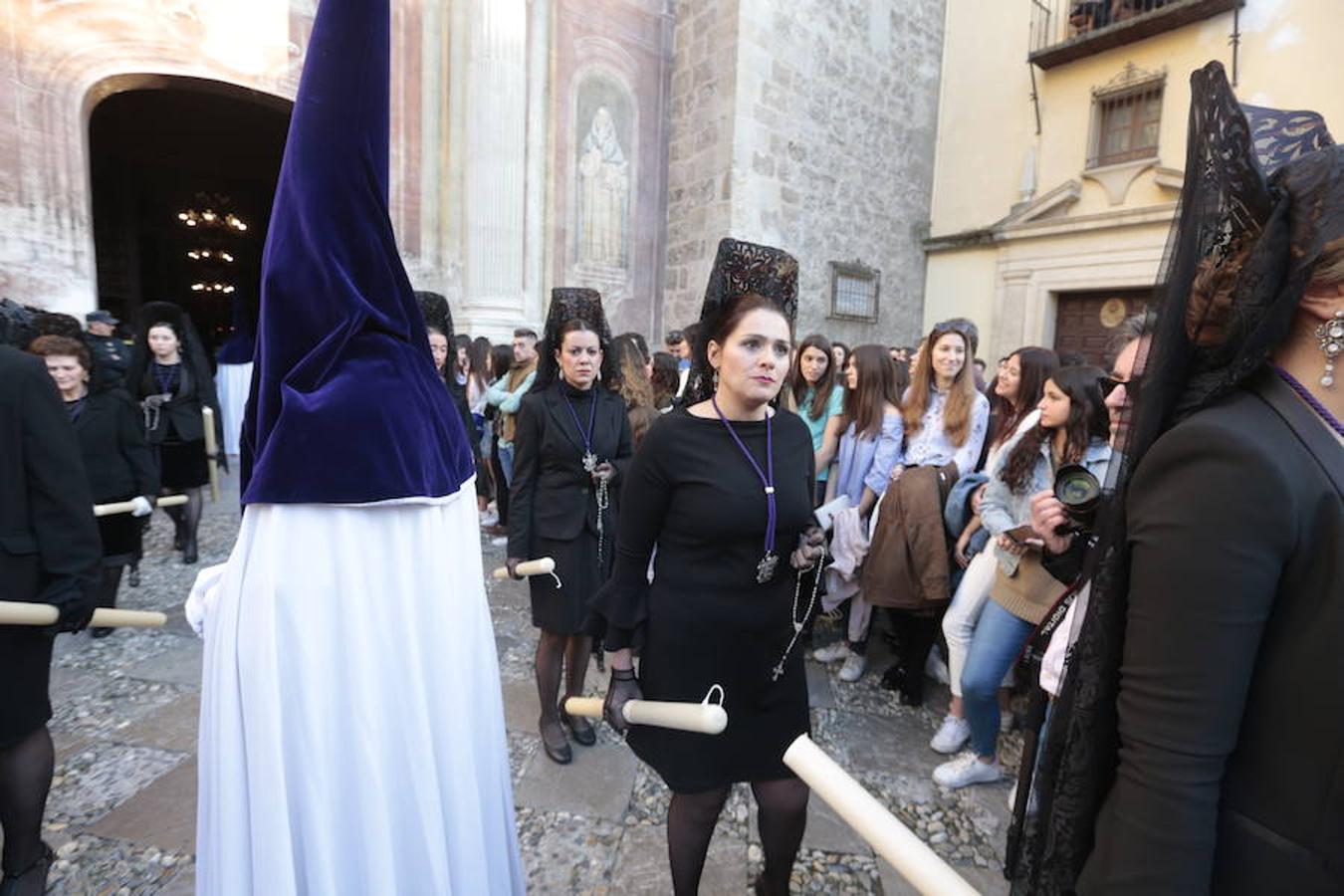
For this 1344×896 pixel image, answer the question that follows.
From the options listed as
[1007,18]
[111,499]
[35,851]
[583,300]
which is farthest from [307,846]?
[1007,18]

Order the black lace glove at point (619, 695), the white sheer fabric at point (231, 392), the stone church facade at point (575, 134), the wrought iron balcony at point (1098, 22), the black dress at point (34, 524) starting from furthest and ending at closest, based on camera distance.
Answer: the wrought iron balcony at point (1098, 22) → the white sheer fabric at point (231, 392) → the stone church facade at point (575, 134) → the black dress at point (34, 524) → the black lace glove at point (619, 695)

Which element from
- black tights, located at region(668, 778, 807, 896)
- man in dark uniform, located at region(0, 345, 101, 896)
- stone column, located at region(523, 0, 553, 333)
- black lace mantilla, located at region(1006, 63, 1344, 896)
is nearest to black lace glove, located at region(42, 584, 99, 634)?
man in dark uniform, located at region(0, 345, 101, 896)

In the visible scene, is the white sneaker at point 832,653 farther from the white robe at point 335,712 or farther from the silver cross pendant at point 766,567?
the white robe at point 335,712

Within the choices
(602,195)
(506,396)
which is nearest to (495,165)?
(602,195)

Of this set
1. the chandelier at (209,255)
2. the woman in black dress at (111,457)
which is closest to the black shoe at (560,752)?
the woman in black dress at (111,457)

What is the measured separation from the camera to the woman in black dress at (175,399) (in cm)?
546

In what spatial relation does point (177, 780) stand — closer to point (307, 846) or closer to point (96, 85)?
point (307, 846)

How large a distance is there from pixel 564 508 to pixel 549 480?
159mm

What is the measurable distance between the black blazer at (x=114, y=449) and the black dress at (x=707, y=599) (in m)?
3.90

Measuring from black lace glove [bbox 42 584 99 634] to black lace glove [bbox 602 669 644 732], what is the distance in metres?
1.71

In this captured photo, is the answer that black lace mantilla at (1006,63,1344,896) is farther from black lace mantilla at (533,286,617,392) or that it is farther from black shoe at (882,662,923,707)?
black shoe at (882,662,923,707)

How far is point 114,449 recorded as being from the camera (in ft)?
14.0

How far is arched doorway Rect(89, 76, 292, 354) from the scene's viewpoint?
1191 centimetres

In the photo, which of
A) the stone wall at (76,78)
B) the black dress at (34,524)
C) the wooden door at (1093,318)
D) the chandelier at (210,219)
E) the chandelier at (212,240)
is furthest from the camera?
the chandelier at (212,240)
